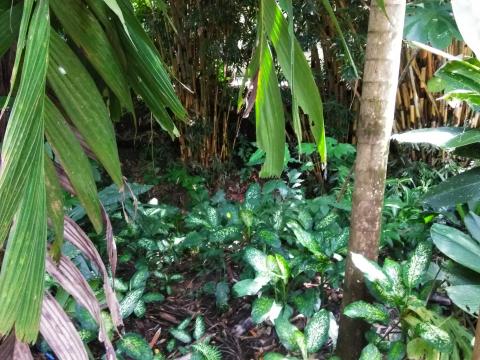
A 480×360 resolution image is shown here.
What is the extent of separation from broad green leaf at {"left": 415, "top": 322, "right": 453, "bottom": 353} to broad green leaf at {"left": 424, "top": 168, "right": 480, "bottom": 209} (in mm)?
433

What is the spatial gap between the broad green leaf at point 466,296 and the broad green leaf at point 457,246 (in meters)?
0.08

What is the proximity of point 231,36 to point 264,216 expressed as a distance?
1189mm

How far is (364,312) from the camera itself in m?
1.04

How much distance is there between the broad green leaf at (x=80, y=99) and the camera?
0.62 meters

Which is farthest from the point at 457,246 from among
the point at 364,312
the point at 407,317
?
the point at 364,312

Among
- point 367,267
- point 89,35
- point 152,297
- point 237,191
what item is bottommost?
point 237,191

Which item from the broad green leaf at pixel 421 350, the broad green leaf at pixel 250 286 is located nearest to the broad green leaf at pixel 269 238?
the broad green leaf at pixel 250 286

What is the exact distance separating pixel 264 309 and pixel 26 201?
882 mm

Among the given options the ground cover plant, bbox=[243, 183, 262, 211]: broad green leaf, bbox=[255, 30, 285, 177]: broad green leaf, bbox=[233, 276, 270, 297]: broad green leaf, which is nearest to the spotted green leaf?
the ground cover plant

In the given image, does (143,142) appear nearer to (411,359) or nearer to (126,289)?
(126,289)

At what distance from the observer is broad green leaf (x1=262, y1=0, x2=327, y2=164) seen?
690 millimetres

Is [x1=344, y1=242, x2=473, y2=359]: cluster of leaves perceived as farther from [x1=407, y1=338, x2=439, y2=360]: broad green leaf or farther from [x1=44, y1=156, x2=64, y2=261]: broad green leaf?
[x1=44, y1=156, x2=64, y2=261]: broad green leaf

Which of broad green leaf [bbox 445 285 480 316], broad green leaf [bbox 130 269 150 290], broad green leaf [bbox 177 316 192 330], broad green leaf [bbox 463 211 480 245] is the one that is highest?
broad green leaf [bbox 463 211 480 245]

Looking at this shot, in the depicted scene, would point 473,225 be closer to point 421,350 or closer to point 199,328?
point 421,350
